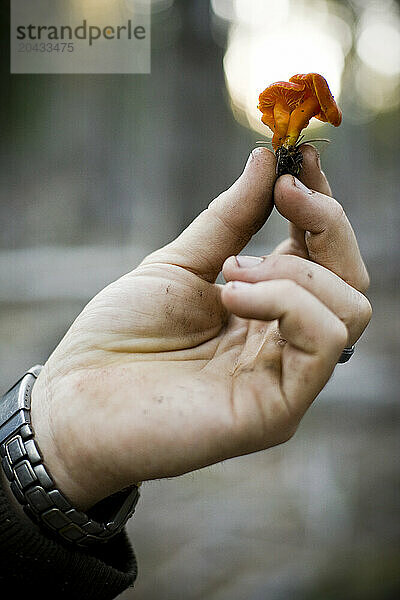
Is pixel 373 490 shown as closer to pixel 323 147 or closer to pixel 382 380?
pixel 382 380

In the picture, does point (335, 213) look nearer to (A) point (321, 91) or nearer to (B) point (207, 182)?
(A) point (321, 91)

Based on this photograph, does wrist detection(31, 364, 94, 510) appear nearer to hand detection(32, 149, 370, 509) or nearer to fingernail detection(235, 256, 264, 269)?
hand detection(32, 149, 370, 509)

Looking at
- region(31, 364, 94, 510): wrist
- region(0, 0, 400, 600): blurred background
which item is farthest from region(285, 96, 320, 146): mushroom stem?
region(0, 0, 400, 600): blurred background

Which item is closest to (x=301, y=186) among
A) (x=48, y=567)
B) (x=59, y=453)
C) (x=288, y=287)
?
(x=288, y=287)

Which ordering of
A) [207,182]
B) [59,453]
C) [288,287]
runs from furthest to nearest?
[207,182] < [59,453] < [288,287]

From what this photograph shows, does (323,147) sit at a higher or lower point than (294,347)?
higher

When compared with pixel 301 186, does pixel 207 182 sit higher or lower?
higher

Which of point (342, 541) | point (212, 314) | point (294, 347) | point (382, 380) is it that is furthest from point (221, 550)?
point (294, 347)
